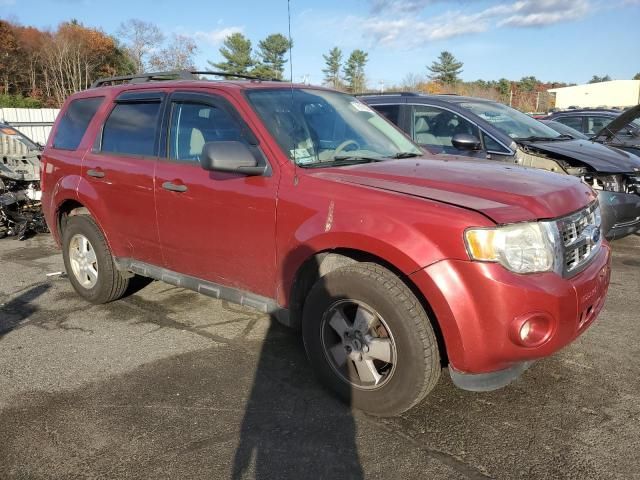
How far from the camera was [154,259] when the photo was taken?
4.32 m

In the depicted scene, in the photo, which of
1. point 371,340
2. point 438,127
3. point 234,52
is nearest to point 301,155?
point 371,340

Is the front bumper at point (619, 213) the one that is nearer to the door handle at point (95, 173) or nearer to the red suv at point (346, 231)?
the red suv at point (346, 231)

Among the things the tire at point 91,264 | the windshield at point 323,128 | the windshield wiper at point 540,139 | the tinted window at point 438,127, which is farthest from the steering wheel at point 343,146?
the windshield wiper at point 540,139

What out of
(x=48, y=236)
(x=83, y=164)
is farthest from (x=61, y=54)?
(x=83, y=164)

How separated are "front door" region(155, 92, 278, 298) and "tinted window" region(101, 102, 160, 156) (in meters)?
0.20

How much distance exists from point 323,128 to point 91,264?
258cm

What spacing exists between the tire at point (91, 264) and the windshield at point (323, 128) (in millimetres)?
2048

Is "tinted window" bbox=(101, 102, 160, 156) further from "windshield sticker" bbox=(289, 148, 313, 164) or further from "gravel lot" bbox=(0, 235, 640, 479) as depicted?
"gravel lot" bbox=(0, 235, 640, 479)

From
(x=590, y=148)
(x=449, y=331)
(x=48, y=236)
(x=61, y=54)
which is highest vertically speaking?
(x=61, y=54)

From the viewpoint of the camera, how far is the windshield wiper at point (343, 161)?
11.3ft

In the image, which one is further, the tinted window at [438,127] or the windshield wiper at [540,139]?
the windshield wiper at [540,139]

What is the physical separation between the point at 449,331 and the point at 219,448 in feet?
4.30

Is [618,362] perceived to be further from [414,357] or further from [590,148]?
[590,148]

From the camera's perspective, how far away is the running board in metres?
3.53
